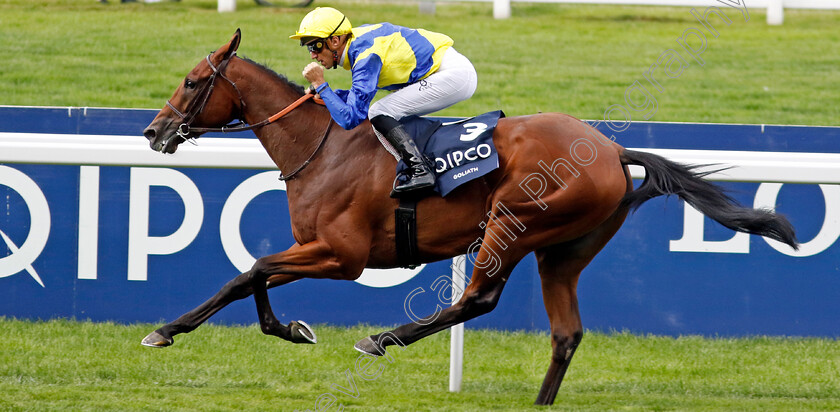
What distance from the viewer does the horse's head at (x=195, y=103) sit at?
4.04 meters

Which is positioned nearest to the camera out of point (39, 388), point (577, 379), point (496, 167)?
point (496, 167)

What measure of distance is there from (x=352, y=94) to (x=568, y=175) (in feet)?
2.91

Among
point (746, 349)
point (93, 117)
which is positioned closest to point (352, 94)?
point (93, 117)

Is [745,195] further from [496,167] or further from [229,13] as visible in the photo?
[229,13]

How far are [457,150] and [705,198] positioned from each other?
103 centimetres

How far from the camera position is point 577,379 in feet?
16.0

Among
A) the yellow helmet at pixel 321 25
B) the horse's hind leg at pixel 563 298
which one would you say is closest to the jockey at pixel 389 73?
the yellow helmet at pixel 321 25

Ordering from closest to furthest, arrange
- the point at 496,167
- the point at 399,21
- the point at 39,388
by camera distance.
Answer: the point at 496,167 < the point at 39,388 < the point at 399,21

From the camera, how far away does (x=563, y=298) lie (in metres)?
4.18

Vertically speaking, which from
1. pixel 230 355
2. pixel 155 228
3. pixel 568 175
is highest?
pixel 568 175

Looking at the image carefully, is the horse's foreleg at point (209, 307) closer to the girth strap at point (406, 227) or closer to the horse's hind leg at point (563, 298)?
the girth strap at point (406, 227)

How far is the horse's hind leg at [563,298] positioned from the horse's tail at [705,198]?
0.30 meters

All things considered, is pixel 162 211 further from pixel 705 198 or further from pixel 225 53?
pixel 705 198

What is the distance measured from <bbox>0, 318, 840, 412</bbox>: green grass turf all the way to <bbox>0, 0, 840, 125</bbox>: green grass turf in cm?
364
